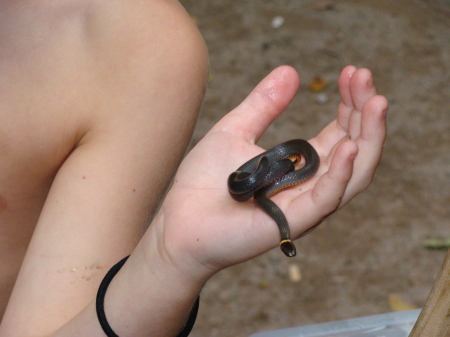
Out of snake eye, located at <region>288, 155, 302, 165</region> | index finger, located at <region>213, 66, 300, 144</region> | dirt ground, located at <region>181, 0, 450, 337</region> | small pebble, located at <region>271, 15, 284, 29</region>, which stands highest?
index finger, located at <region>213, 66, 300, 144</region>

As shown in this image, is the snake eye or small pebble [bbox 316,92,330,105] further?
small pebble [bbox 316,92,330,105]

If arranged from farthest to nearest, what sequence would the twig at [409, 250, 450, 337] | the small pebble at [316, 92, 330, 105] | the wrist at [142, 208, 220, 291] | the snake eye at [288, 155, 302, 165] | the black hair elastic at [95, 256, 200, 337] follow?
1. the small pebble at [316, 92, 330, 105]
2. the snake eye at [288, 155, 302, 165]
3. the black hair elastic at [95, 256, 200, 337]
4. the wrist at [142, 208, 220, 291]
5. the twig at [409, 250, 450, 337]

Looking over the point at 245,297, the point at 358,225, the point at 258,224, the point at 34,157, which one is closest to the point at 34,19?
the point at 34,157

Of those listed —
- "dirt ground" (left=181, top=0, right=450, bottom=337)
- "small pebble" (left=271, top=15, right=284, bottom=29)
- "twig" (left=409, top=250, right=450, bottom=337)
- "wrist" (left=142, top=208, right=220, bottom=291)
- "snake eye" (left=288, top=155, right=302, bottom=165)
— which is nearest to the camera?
"twig" (left=409, top=250, right=450, bottom=337)

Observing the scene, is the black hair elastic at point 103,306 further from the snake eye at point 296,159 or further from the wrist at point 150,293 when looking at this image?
the snake eye at point 296,159

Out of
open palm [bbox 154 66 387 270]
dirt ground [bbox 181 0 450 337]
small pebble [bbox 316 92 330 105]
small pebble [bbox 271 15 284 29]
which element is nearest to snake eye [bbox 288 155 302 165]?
open palm [bbox 154 66 387 270]

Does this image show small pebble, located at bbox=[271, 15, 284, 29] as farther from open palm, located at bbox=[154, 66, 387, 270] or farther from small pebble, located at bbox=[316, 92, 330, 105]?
open palm, located at bbox=[154, 66, 387, 270]

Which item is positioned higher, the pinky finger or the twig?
the pinky finger

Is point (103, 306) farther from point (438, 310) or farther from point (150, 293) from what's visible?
point (438, 310)
